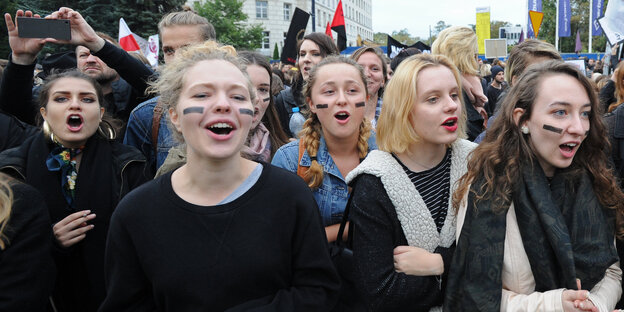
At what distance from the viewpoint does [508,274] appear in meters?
1.88

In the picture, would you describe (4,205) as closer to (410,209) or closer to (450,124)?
(410,209)

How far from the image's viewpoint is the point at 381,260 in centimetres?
194

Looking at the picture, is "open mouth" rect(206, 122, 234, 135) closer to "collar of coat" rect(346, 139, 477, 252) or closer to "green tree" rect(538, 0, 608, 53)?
"collar of coat" rect(346, 139, 477, 252)

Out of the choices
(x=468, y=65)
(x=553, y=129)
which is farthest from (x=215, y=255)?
(x=468, y=65)

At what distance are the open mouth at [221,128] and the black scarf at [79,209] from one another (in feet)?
3.87

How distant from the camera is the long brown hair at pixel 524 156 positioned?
195cm

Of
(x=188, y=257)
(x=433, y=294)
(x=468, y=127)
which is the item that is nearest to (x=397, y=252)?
(x=433, y=294)

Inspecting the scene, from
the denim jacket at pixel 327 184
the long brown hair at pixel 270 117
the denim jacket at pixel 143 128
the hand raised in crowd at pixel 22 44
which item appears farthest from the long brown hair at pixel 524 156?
the hand raised in crowd at pixel 22 44

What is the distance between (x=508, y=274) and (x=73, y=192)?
2.32 meters

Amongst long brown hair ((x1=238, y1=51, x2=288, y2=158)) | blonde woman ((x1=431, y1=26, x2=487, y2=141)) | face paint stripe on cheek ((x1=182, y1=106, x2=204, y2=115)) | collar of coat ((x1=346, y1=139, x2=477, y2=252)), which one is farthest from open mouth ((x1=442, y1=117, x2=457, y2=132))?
blonde woman ((x1=431, y1=26, x2=487, y2=141))

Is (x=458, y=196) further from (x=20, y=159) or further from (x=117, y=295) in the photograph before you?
(x=20, y=159)

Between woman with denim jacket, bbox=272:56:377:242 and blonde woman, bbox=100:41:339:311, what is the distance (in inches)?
26.8

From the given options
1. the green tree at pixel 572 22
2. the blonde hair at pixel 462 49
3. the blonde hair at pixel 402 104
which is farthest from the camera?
the green tree at pixel 572 22

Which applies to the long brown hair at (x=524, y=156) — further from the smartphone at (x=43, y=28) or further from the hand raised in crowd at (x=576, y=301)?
the smartphone at (x=43, y=28)
